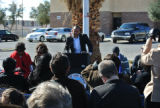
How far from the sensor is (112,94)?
332cm

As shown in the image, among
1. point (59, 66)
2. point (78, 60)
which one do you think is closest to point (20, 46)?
point (78, 60)

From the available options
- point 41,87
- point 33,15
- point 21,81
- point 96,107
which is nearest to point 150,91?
point 96,107

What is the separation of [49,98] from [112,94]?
4.86 feet

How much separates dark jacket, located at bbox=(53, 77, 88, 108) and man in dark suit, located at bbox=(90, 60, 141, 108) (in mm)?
195

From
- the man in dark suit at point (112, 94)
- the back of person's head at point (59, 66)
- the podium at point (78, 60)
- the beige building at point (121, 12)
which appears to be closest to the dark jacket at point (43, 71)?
the back of person's head at point (59, 66)

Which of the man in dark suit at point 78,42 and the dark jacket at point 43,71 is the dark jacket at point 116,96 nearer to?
the dark jacket at point 43,71

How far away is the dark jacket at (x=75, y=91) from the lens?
11.5ft

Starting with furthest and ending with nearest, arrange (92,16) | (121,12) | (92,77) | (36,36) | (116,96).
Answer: (121,12)
(36,36)
(92,16)
(92,77)
(116,96)

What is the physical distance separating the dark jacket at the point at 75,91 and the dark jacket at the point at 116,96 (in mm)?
246

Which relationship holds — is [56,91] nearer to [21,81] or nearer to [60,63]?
[60,63]

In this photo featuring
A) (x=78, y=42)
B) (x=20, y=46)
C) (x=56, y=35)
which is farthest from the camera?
(x=56, y=35)

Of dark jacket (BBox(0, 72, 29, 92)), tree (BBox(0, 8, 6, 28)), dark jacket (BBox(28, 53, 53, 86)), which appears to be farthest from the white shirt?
tree (BBox(0, 8, 6, 28))

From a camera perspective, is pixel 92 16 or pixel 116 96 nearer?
pixel 116 96

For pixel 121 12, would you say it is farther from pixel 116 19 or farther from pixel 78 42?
pixel 78 42
